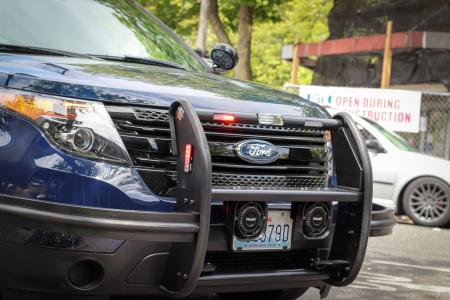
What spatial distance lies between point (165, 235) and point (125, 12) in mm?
2556

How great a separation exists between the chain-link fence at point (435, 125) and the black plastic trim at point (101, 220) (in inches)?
430

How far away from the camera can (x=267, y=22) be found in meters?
20.5

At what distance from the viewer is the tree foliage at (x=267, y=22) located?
20047mm

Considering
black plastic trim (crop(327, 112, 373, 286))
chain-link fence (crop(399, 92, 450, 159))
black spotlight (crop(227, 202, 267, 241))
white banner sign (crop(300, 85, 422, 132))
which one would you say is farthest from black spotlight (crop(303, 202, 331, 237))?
chain-link fence (crop(399, 92, 450, 159))

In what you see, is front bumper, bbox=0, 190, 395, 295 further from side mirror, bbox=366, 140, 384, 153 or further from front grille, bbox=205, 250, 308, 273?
side mirror, bbox=366, 140, 384, 153

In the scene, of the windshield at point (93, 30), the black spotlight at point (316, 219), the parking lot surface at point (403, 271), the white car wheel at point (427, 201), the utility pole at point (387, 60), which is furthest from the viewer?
the utility pole at point (387, 60)

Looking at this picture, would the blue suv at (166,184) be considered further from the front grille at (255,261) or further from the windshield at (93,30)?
the windshield at (93,30)

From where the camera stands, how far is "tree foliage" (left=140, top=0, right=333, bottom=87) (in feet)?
65.8

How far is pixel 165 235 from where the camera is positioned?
3285 mm

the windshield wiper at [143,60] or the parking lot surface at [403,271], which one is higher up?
the windshield wiper at [143,60]

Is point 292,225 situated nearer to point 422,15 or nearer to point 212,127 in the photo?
point 212,127

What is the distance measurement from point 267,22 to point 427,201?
10.5 metres

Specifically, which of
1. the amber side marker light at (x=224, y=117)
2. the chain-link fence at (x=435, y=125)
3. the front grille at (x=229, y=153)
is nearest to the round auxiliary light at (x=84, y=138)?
the front grille at (x=229, y=153)

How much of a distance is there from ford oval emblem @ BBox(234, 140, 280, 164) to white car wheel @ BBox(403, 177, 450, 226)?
7464 millimetres
